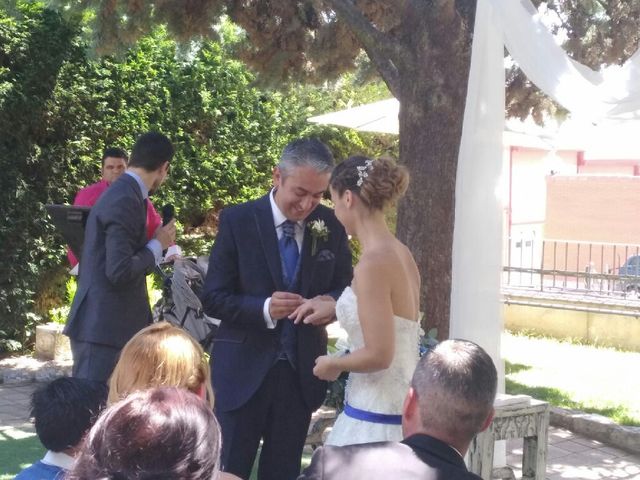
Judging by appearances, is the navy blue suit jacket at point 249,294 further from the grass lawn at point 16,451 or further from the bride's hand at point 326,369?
the grass lawn at point 16,451

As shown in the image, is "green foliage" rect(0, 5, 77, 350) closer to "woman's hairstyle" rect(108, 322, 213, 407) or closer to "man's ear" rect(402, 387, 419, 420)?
"woman's hairstyle" rect(108, 322, 213, 407)

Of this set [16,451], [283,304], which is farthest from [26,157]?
[283,304]

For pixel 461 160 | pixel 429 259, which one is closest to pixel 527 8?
pixel 461 160

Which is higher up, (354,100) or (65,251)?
(354,100)

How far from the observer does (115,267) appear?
13.4 ft

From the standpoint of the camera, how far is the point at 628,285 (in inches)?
440

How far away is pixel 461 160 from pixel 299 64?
12.0 ft

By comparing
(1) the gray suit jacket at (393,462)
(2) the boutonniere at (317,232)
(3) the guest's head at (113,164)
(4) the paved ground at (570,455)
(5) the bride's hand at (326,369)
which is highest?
(3) the guest's head at (113,164)

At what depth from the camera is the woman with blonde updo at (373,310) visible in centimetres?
314

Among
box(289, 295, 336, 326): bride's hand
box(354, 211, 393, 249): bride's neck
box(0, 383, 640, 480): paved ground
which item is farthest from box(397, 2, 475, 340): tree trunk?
box(354, 211, 393, 249): bride's neck

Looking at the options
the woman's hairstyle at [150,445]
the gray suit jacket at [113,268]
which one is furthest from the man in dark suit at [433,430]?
the gray suit jacket at [113,268]

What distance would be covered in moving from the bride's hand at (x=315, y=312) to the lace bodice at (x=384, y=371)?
111mm

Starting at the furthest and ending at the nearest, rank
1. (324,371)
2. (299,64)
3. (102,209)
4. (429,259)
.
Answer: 1. (299,64)
2. (429,259)
3. (102,209)
4. (324,371)

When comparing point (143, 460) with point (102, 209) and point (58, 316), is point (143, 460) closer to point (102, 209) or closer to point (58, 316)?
point (102, 209)
